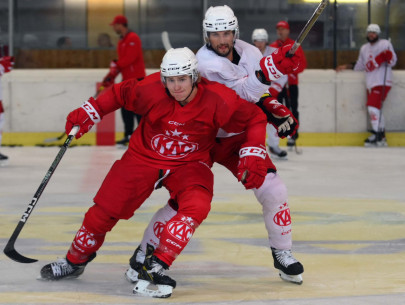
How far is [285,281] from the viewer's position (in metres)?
5.29

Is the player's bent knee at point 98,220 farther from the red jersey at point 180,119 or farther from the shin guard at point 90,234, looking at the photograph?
the red jersey at point 180,119

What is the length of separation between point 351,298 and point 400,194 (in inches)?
150

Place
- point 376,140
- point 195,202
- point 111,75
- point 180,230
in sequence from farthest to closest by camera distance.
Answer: point 376,140
point 111,75
point 195,202
point 180,230

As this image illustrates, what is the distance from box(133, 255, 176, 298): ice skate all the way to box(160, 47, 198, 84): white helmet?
2.80 ft

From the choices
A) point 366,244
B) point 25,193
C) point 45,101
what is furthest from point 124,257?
point 45,101

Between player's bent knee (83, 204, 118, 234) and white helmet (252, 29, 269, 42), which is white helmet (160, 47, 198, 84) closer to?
player's bent knee (83, 204, 118, 234)

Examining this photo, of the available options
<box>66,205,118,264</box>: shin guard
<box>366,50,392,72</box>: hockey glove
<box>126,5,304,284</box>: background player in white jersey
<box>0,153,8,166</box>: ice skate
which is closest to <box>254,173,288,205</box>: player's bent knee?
<box>126,5,304,284</box>: background player in white jersey

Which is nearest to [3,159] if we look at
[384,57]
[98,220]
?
[384,57]

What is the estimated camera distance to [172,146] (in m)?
5.18

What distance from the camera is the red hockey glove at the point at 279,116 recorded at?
5.54m

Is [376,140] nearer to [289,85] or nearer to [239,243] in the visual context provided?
[289,85]

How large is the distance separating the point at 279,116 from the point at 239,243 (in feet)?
3.35

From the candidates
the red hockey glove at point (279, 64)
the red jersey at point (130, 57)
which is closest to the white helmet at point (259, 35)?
the red jersey at point (130, 57)

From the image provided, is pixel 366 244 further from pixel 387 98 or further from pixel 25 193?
pixel 387 98
